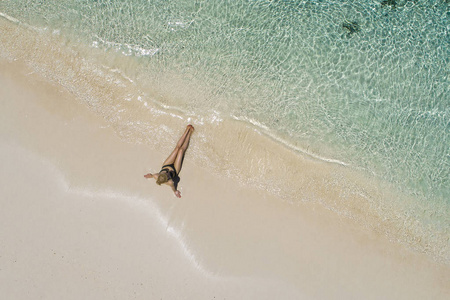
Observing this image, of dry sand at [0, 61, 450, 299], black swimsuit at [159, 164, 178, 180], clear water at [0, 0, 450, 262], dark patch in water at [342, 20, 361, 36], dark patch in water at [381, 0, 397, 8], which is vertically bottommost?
dry sand at [0, 61, 450, 299]

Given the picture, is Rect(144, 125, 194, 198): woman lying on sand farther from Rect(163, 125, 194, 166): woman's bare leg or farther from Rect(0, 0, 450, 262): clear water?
Rect(0, 0, 450, 262): clear water

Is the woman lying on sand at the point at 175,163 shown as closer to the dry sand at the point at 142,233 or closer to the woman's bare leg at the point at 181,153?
the woman's bare leg at the point at 181,153

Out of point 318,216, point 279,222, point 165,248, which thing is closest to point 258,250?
point 279,222

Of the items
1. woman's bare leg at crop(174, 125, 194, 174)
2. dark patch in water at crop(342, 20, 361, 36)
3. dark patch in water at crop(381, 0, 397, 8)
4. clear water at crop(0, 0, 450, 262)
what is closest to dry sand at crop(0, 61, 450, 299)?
woman's bare leg at crop(174, 125, 194, 174)

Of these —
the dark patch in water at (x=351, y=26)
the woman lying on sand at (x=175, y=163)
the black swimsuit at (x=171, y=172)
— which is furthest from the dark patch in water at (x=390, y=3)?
the black swimsuit at (x=171, y=172)

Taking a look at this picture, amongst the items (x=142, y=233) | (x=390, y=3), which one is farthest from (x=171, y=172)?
(x=390, y=3)

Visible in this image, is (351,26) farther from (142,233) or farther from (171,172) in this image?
(142,233)

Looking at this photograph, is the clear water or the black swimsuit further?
the clear water
